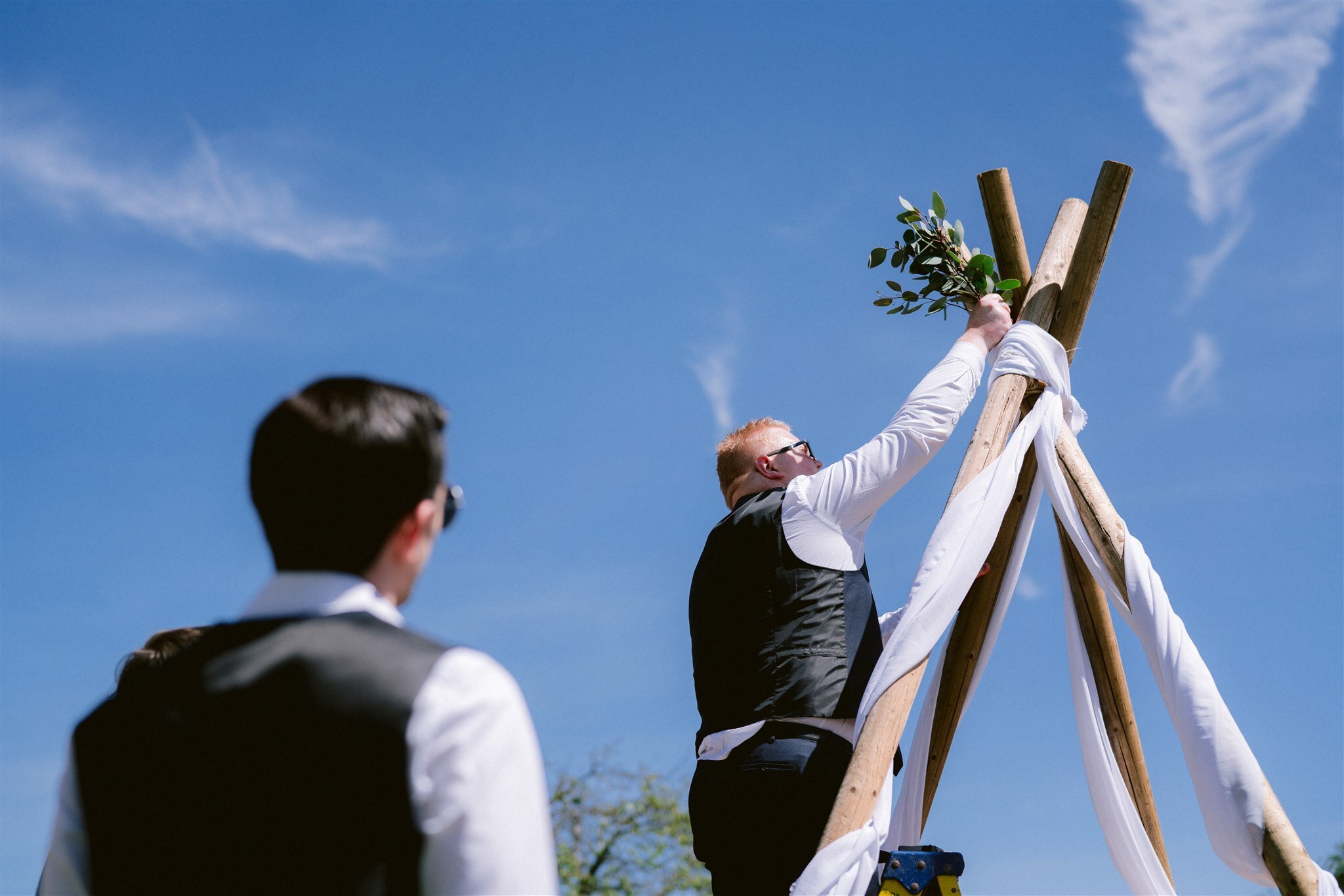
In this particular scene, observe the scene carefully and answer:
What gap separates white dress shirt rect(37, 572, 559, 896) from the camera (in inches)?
50.1

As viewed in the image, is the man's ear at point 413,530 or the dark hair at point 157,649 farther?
the dark hair at point 157,649

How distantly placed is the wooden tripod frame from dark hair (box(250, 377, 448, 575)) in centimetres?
314

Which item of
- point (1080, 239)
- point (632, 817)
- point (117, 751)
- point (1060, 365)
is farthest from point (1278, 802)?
point (632, 817)

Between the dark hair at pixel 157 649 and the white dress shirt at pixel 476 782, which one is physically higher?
the dark hair at pixel 157 649

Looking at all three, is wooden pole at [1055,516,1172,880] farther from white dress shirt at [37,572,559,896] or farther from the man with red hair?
white dress shirt at [37,572,559,896]

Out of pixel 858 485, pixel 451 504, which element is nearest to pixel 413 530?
pixel 451 504

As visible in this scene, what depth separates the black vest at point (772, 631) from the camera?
3.68 m

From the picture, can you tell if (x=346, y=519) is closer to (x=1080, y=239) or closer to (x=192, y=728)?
(x=192, y=728)

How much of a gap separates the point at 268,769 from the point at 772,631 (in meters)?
2.55

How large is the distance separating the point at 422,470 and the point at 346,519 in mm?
108

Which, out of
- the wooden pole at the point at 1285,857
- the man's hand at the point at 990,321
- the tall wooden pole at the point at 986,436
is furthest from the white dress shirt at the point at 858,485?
the wooden pole at the point at 1285,857

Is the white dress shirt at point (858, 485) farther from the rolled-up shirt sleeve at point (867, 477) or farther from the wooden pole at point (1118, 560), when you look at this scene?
the wooden pole at point (1118, 560)

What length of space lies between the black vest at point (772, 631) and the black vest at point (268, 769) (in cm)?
245

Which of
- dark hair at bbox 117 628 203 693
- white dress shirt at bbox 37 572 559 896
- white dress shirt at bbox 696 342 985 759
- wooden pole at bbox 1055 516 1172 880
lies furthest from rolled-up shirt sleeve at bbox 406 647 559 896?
wooden pole at bbox 1055 516 1172 880
